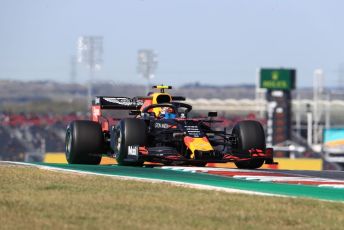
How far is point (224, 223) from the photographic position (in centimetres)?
1175

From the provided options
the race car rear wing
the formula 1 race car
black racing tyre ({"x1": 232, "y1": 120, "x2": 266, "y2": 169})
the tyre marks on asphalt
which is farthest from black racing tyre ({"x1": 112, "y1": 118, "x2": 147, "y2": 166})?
the race car rear wing

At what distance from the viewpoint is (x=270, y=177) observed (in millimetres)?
18500

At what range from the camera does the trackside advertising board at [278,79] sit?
281 ft

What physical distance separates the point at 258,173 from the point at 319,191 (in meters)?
3.72

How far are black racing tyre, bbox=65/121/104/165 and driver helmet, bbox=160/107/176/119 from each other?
4.31ft

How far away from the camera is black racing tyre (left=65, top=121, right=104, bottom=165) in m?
21.9

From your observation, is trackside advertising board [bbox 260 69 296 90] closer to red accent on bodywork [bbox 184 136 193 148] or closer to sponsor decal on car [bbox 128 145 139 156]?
red accent on bodywork [bbox 184 136 193 148]

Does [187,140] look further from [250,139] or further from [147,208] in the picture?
[147,208]

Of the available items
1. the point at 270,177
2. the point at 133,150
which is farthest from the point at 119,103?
the point at 270,177

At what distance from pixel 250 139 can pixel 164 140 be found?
1.77 meters

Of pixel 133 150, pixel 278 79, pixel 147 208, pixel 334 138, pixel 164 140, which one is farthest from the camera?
pixel 278 79

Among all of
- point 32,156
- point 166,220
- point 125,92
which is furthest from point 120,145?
point 125,92

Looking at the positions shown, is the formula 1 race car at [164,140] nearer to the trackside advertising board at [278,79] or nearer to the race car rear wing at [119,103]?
the race car rear wing at [119,103]

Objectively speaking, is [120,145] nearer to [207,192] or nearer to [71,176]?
[71,176]
